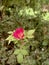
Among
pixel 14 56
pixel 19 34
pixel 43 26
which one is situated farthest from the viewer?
pixel 43 26

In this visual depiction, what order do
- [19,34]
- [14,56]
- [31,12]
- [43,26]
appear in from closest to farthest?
1. [19,34]
2. [14,56]
3. [43,26]
4. [31,12]

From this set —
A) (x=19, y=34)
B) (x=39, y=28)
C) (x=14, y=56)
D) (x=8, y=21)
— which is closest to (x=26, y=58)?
(x=14, y=56)

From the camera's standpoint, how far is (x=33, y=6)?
2654 mm

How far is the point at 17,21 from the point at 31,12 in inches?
9.8

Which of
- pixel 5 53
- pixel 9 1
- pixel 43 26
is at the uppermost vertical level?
pixel 9 1

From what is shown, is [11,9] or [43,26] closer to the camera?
[43,26]

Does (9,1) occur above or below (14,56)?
above

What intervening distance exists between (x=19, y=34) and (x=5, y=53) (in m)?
0.33

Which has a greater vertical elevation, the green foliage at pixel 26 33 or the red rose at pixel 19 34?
the red rose at pixel 19 34

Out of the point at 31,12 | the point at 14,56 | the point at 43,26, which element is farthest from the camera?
the point at 31,12

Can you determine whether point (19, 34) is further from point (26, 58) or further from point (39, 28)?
point (39, 28)

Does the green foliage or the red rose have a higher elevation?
the red rose

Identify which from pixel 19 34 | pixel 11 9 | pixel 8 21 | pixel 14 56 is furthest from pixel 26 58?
pixel 11 9

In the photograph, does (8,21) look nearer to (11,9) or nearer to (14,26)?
(14,26)
